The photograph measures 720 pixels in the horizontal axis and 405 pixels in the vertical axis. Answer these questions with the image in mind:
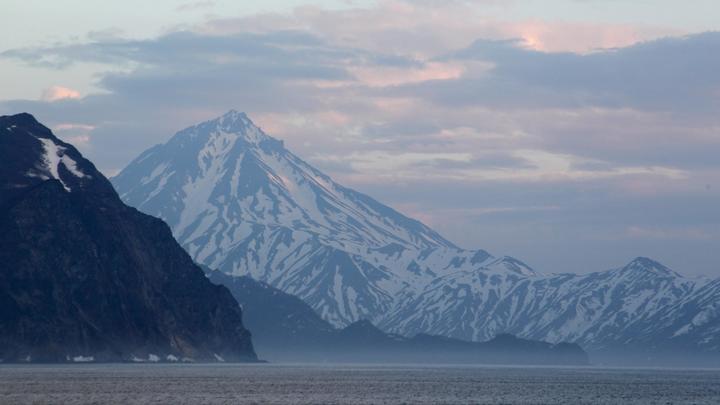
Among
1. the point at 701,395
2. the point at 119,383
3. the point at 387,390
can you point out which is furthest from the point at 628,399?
the point at 119,383

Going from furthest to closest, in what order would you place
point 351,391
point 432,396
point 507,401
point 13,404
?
1. point 351,391
2. point 432,396
3. point 507,401
4. point 13,404

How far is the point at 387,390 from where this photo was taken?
19175cm

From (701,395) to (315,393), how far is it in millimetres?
49840

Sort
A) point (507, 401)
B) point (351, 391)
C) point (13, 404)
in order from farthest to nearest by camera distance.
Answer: point (351, 391)
point (507, 401)
point (13, 404)

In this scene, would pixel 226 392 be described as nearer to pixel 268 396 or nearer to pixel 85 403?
pixel 268 396

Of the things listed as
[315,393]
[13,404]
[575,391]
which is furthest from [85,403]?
[575,391]

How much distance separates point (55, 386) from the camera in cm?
17875

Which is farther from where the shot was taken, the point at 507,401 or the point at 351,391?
the point at 351,391

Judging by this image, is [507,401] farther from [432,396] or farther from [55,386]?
[55,386]

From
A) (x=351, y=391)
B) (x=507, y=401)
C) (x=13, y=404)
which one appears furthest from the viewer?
(x=351, y=391)

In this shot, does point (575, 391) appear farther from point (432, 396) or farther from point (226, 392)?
point (226, 392)

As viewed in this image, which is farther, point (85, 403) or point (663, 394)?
point (663, 394)

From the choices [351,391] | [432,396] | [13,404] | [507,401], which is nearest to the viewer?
[13,404]

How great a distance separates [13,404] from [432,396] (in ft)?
176
